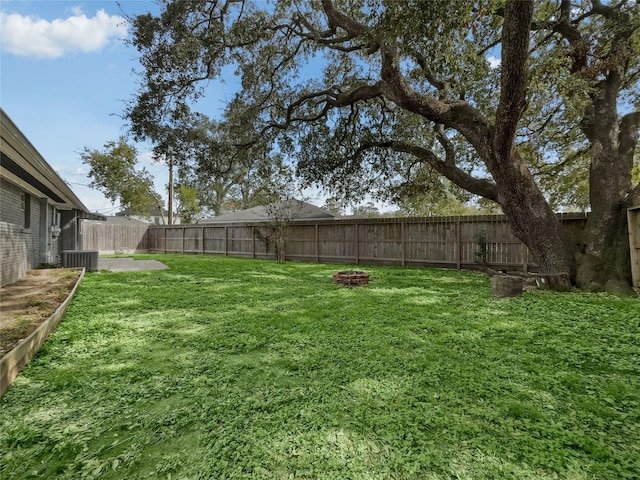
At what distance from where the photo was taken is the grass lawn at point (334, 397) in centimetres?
158

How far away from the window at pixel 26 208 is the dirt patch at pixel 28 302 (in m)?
1.35

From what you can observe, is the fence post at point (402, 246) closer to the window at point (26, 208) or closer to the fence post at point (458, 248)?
the fence post at point (458, 248)

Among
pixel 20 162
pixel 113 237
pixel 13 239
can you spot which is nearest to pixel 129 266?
pixel 13 239

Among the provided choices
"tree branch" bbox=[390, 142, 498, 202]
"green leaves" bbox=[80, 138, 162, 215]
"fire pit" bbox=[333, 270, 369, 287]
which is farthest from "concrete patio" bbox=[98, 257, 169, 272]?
"green leaves" bbox=[80, 138, 162, 215]

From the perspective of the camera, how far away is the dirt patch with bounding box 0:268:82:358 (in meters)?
3.24

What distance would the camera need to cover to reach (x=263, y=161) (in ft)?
39.5

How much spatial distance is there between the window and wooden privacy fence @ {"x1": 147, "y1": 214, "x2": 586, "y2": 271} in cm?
793

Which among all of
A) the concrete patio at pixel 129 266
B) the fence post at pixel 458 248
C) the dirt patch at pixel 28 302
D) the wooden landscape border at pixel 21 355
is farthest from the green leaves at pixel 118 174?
the wooden landscape border at pixel 21 355

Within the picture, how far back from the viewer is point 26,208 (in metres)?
7.80

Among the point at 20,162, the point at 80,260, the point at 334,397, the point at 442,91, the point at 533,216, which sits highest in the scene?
the point at 442,91

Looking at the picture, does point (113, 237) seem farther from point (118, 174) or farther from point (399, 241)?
point (399, 241)

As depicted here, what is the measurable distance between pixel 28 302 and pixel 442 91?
10005mm

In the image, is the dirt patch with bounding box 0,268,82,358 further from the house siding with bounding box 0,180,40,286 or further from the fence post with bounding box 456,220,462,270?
the fence post with bounding box 456,220,462,270

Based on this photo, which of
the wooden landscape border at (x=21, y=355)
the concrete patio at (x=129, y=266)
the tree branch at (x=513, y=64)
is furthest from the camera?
the concrete patio at (x=129, y=266)
